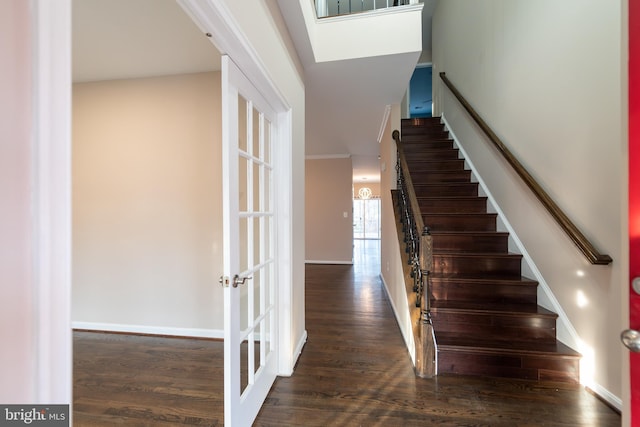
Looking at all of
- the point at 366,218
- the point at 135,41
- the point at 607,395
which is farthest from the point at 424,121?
the point at 366,218

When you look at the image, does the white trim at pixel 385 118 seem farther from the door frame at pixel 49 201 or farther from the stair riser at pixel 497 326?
the door frame at pixel 49 201

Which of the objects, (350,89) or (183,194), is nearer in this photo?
(183,194)

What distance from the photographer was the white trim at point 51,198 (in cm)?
50

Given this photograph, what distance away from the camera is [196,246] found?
2.71 meters

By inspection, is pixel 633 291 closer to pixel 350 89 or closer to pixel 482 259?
pixel 482 259

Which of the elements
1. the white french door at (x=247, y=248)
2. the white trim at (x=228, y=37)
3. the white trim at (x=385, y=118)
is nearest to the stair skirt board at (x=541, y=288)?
the white trim at (x=385, y=118)

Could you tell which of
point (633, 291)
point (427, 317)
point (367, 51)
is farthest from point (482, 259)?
point (367, 51)

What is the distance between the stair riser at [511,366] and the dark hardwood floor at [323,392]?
53 millimetres

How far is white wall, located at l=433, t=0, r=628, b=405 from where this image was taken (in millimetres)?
1708

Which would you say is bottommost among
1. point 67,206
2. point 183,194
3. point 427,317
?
point 427,317

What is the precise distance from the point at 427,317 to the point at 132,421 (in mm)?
2077

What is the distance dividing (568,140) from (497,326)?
5.15 ft

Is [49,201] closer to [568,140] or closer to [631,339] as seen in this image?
[631,339]

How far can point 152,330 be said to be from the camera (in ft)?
9.05
